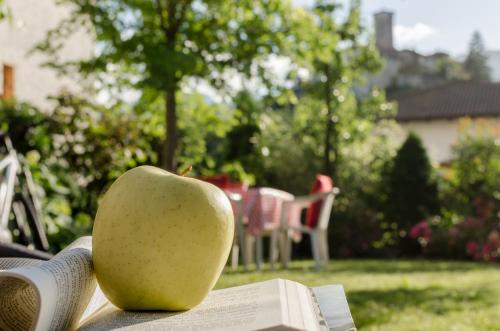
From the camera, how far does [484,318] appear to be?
4551mm

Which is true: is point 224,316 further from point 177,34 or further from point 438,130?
point 438,130

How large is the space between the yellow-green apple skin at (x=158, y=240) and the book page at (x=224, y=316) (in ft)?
0.11

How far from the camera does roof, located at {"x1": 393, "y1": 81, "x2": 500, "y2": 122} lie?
31.9m

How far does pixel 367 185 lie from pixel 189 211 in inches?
535

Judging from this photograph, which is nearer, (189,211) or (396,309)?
(189,211)

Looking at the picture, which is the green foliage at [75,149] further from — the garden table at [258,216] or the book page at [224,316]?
the book page at [224,316]

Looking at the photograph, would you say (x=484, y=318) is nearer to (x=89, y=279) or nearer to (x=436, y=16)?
(x=89, y=279)

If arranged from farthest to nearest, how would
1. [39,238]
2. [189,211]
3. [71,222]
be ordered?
[71,222] < [39,238] < [189,211]

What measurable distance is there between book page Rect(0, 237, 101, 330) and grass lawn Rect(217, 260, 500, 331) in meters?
3.04

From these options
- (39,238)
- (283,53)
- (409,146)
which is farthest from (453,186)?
(39,238)

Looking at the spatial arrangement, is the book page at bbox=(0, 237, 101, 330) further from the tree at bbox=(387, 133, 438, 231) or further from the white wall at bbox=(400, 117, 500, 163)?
the white wall at bbox=(400, 117, 500, 163)

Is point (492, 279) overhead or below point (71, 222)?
below

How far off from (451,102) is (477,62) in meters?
37.6

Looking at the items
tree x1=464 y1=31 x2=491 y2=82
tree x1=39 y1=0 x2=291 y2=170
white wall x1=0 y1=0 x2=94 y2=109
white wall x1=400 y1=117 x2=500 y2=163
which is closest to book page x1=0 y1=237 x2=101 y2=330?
tree x1=39 y1=0 x2=291 y2=170
